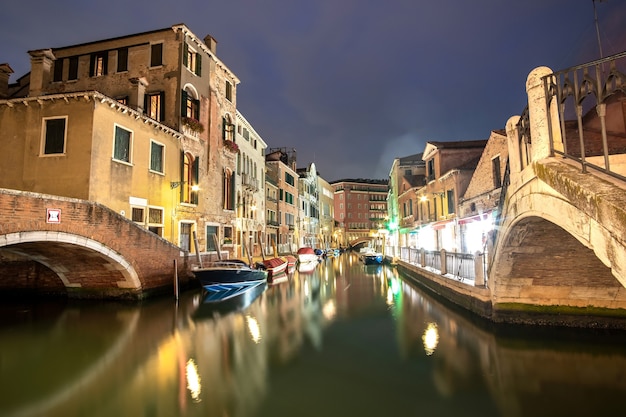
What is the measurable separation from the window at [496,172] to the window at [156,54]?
16.1 metres

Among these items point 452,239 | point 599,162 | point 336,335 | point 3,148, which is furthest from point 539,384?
point 3,148

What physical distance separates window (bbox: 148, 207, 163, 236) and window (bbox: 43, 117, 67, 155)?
3902 mm

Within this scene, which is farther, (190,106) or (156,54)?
(190,106)

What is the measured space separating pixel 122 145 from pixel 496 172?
14821mm

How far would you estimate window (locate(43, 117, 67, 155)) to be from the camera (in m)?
13.4

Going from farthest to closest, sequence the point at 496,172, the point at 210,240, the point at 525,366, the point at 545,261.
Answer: the point at 210,240
the point at 496,172
the point at 545,261
the point at 525,366

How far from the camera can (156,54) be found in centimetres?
1825

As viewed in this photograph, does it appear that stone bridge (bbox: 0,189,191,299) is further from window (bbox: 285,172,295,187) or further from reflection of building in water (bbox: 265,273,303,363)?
window (bbox: 285,172,295,187)

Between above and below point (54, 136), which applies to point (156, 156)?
below

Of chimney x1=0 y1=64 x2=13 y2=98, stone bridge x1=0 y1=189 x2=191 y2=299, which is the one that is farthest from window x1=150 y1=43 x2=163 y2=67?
stone bridge x1=0 y1=189 x2=191 y2=299

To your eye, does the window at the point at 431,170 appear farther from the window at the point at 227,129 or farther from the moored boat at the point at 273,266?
the window at the point at 227,129

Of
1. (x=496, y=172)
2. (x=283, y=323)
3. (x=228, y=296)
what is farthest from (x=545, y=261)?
(x=228, y=296)

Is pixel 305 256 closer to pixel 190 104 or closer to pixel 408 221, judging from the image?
pixel 408 221

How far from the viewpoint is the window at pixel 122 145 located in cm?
1399
